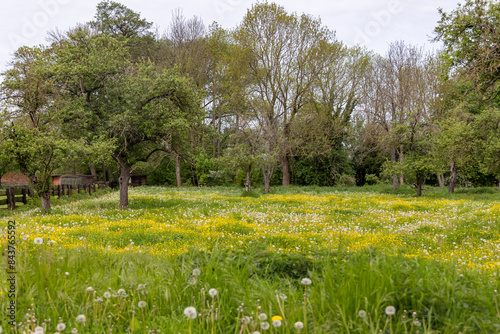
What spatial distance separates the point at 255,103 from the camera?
37781 millimetres

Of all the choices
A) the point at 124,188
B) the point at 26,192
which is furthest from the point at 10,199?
the point at 124,188

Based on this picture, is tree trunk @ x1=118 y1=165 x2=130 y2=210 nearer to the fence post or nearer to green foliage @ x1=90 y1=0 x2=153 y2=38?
the fence post

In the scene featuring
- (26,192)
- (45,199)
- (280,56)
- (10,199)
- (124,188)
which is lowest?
(10,199)

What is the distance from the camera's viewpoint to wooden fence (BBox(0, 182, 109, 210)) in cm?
1988

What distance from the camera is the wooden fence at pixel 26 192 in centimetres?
1988

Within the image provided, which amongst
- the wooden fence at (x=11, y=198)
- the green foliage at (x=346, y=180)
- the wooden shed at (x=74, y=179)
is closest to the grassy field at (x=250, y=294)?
the wooden fence at (x=11, y=198)

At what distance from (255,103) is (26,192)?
2418 centimetres

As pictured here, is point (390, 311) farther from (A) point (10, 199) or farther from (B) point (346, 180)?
(B) point (346, 180)

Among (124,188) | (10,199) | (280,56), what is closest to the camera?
(124,188)

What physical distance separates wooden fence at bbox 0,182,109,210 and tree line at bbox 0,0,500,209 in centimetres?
253

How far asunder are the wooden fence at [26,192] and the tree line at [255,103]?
8.28 feet

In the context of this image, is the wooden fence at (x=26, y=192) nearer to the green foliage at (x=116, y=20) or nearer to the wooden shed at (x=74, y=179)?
the wooden shed at (x=74, y=179)

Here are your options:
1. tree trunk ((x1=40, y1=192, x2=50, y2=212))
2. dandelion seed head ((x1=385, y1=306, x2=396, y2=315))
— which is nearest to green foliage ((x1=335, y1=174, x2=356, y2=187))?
tree trunk ((x1=40, y1=192, x2=50, y2=212))

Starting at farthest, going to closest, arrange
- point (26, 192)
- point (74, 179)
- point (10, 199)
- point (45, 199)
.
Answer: point (74, 179), point (26, 192), point (10, 199), point (45, 199)
